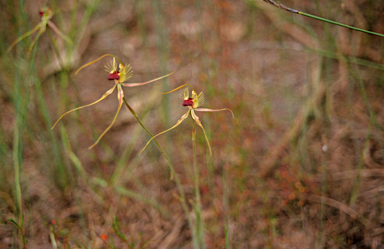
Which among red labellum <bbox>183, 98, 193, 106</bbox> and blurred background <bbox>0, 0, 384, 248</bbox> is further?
blurred background <bbox>0, 0, 384, 248</bbox>

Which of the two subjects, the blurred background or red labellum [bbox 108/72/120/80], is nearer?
red labellum [bbox 108/72/120/80]

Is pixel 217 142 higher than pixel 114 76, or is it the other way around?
pixel 114 76

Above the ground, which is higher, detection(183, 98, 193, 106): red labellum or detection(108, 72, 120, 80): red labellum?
detection(108, 72, 120, 80): red labellum

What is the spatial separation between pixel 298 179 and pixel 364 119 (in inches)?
16.8

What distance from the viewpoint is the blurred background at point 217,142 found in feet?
2.81

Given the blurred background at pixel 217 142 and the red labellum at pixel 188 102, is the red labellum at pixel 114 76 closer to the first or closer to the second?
the red labellum at pixel 188 102

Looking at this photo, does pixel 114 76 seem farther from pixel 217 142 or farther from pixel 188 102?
pixel 217 142

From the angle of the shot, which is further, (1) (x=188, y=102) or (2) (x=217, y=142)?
(2) (x=217, y=142)

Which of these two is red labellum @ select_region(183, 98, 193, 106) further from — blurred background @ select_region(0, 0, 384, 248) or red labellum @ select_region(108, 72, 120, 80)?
blurred background @ select_region(0, 0, 384, 248)

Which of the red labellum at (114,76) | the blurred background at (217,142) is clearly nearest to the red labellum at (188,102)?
the red labellum at (114,76)

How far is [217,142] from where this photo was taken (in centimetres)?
107

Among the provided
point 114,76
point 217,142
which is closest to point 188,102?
point 114,76

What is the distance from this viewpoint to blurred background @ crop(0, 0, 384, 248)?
2.81ft

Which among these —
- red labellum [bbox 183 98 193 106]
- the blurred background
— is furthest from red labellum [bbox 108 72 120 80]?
the blurred background
